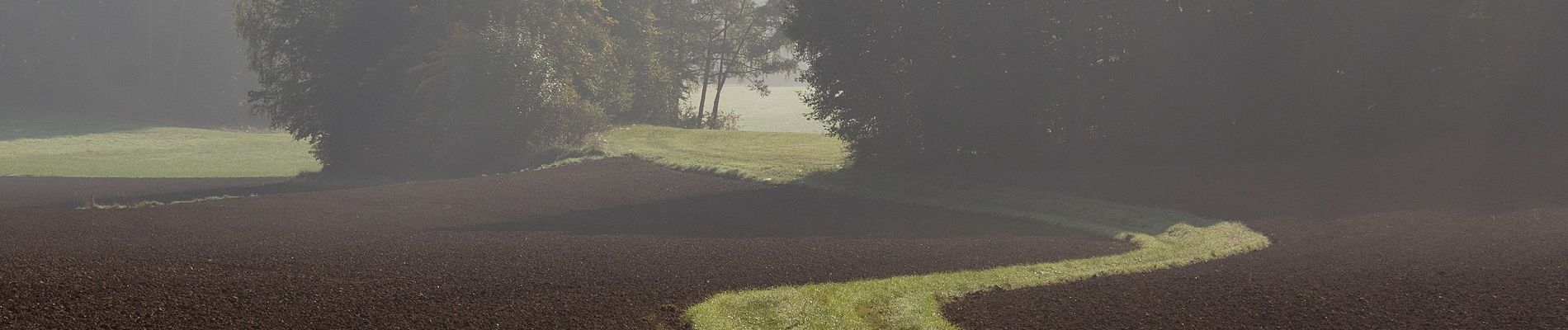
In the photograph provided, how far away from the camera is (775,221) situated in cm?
2509

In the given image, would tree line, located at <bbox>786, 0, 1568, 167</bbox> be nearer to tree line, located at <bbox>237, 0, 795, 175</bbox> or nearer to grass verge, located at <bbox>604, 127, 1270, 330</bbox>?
grass verge, located at <bbox>604, 127, 1270, 330</bbox>

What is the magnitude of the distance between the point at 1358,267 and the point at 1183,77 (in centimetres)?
1708

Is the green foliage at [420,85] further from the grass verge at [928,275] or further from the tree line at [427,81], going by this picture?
the grass verge at [928,275]

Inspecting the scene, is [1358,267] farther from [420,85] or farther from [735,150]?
[420,85]

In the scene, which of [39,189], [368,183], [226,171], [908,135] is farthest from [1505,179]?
[226,171]

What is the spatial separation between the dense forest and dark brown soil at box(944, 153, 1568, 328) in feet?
276

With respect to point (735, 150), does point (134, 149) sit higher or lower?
higher

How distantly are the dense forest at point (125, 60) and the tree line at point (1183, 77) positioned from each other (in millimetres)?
71472

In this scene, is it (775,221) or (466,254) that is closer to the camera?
(466,254)

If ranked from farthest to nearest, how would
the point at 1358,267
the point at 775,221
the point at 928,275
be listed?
1. the point at 775,221
2. the point at 928,275
3. the point at 1358,267

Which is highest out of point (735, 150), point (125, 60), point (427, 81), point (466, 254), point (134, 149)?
point (125, 60)

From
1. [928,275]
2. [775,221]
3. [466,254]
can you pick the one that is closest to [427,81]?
[775,221]

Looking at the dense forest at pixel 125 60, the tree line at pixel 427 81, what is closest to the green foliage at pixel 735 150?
the tree line at pixel 427 81

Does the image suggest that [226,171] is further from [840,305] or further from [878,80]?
[840,305]
